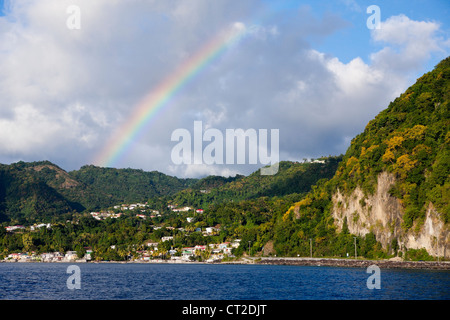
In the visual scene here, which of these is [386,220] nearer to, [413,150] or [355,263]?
[355,263]

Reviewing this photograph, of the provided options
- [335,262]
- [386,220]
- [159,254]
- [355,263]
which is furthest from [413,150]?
[159,254]

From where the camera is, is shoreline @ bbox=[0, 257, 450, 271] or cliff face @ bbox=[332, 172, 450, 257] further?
cliff face @ bbox=[332, 172, 450, 257]

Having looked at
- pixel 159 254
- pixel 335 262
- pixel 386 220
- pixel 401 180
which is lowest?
pixel 159 254

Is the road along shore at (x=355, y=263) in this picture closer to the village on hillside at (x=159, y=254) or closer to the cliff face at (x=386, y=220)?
the cliff face at (x=386, y=220)

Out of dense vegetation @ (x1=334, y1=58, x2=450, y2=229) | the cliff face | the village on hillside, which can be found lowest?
the village on hillside

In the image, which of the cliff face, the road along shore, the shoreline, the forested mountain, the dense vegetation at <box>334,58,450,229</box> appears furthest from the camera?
the dense vegetation at <box>334,58,450,229</box>

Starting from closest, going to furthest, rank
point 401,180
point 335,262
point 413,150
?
point 401,180 → point 413,150 → point 335,262

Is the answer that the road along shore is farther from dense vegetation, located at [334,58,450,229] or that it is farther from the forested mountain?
dense vegetation, located at [334,58,450,229]

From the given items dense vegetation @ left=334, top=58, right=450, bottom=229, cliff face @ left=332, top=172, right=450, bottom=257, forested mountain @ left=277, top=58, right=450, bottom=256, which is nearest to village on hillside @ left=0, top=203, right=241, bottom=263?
forested mountain @ left=277, top=58, right=450, bottom=256

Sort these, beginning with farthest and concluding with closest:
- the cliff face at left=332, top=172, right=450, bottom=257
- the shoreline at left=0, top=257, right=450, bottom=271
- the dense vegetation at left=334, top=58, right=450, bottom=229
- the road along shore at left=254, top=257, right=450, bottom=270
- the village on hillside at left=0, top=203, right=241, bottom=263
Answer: the village on hillside at left=0, top=203, right=241, bottom=263
the dense vegetation at left=334, top=58, right=450, bottom=229
the cliff face at left=332, top=172, right=450, bottom=257
the shoreline at left=0, top=257, right=450, bottom=271
the road along shore at left=254, top=257, right=450, bottom=270
